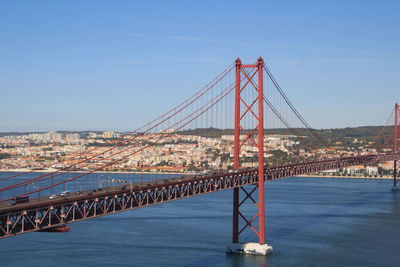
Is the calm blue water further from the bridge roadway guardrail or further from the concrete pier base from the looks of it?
the bridge roadway guardrail

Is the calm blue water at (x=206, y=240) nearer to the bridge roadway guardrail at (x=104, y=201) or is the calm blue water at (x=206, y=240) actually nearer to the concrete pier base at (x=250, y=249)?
the concrete pier base at (x=250, y=249)

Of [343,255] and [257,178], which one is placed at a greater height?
[257,178]

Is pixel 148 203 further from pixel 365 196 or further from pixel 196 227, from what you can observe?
pixel 365 196

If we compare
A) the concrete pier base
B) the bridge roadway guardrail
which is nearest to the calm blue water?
the concrete pier base

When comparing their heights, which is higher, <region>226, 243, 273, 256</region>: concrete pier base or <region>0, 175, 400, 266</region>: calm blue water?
<region>226, 243, 273, 256</region>: concrete pier base

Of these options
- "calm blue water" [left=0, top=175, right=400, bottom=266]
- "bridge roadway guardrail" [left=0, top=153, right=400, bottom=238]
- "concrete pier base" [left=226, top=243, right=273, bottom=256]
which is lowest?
"calm blue water" [left=0, top=175, right=400, bottom=266]

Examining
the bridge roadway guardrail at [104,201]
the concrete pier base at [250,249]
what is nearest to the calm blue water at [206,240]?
the concrete pier base at [250,249]

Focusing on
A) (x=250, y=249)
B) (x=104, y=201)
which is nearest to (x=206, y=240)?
(x=250, y=249)

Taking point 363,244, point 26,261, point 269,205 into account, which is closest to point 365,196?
point 269,205
